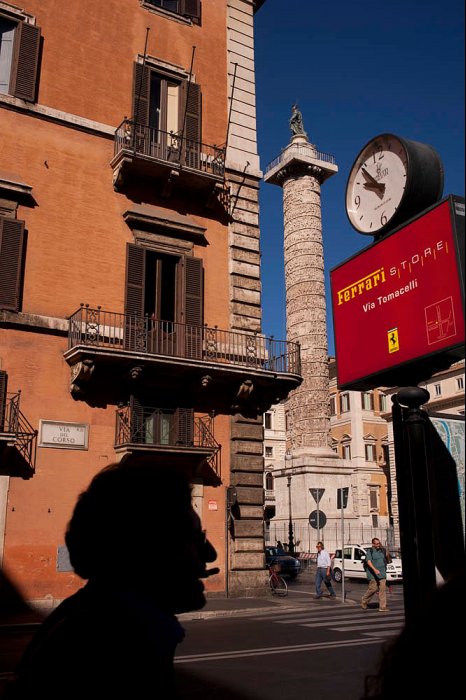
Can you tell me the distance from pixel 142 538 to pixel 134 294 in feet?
51.0

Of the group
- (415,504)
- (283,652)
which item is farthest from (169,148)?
(415,504)

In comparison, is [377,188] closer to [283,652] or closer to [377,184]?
[377,184]

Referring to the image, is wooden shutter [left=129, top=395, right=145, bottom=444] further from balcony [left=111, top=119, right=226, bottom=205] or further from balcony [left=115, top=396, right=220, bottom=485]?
balcony [left=111, top=119, right=226, bottom=205]

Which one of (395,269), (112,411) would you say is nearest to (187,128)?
(112,411)

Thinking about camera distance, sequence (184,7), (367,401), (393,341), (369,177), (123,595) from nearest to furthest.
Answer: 1. (123,595)
2. (393,341)
3. (369,177)
4. (184,7)
5. (367,401)

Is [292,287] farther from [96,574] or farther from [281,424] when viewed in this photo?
[96,574]

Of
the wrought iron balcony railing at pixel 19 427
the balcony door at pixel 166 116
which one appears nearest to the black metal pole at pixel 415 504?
the wrought iron balcony railing at pixel 19 427

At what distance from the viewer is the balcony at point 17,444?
47.5 ft

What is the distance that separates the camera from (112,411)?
1630 cm

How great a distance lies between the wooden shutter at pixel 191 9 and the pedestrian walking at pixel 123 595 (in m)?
20.6

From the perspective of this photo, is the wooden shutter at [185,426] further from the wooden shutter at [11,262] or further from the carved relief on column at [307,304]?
the carved relief on column at [307,304]

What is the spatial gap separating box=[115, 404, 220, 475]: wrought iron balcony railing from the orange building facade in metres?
0.05

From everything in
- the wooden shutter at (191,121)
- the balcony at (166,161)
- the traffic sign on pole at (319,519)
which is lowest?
the traffic sign on pole at (319,519)

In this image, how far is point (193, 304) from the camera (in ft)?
59.2
